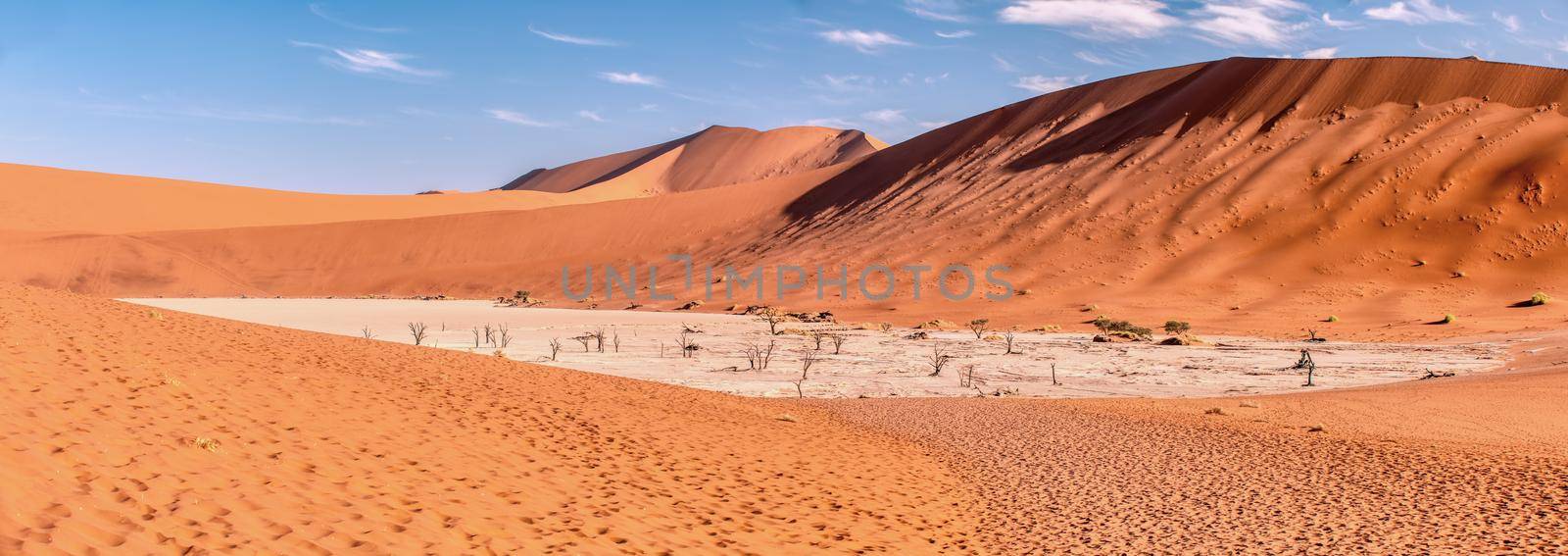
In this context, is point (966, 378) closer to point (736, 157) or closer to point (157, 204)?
point (157, 204)

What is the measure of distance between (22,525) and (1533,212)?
2106 inches

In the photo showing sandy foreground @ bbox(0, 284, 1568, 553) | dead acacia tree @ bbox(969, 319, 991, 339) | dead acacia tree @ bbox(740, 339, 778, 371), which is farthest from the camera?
dead acacia tree @ bbox(969, 319, 991, 339)

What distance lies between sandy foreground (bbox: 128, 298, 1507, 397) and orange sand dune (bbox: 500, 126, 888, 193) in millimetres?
104723

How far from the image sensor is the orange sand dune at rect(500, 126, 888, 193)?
5659 inches

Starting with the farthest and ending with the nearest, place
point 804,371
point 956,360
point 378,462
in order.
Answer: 1. point 956,360
2. point 804,371
3. point 378,462

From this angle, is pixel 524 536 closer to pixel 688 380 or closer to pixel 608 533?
pixel 608 533

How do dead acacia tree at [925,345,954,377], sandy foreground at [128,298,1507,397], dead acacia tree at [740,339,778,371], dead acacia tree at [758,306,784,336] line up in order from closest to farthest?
sandy foreground at [128,298,1507,397] → dead acacia tree at [925,345,954,377] → dead acacia tree at [740,339,778,371] → dead acacia tree at [758,306,784,336]

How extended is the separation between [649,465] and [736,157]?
14212 cm

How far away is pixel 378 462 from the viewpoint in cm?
842

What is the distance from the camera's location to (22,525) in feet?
16.7

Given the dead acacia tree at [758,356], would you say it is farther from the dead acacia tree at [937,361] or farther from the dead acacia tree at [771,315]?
the dead acacia tree at [771,315]

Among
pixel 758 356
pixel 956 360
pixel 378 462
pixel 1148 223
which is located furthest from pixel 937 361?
pixel 1148 223

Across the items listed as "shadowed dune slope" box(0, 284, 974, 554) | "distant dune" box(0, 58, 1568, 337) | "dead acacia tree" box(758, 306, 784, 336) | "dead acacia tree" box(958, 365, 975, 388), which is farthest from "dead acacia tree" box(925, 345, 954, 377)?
"distant dune" box(0, 58, 1568, 337)

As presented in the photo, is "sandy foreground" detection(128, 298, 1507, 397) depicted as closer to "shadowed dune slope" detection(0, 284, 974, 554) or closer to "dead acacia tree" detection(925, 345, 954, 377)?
"dead acacia tree" detection(925, 345, 954, 377)
